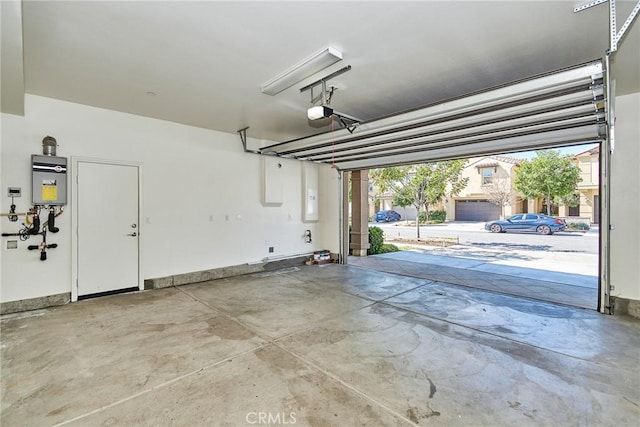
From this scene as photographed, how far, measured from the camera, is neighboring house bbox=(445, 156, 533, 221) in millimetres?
18969

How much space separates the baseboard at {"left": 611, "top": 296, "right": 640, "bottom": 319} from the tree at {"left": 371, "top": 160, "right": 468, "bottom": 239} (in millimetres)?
7723

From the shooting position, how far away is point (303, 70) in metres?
3.36

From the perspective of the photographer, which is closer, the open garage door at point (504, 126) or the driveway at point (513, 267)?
the open garage door at point (504, 126)

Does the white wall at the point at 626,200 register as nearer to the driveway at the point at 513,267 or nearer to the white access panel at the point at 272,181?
the driveway at the point at 513,267

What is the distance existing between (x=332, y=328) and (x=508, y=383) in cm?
177

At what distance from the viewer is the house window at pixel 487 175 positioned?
818 inches

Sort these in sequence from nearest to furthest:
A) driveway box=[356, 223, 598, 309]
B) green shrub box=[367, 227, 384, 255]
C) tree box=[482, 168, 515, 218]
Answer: driveway box=[356, 223, 598, 309] → green shrub box=[367, 227, 384, 255] → tree box=[482, 168, 515, 218]

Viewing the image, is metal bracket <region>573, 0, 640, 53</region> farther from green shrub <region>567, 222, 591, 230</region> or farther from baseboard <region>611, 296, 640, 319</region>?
green shrub <region>567, 222, 591, 230</region>

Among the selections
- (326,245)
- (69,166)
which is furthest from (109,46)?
(326,245)

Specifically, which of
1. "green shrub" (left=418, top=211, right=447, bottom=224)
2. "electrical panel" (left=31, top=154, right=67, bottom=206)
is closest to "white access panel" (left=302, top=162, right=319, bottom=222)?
"electrical panel" (left=31, top=154, right=67, bottom=206)

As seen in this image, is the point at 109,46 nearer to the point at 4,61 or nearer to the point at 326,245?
the point at 4,61

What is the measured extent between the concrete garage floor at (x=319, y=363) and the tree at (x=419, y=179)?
24.5 ft

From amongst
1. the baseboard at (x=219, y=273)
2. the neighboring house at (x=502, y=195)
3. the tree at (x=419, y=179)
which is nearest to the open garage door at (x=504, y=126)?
the baseboard at (x=219, y=273)

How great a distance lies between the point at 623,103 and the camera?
3924 millimetres
